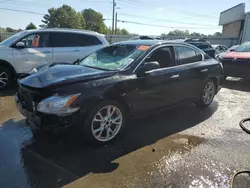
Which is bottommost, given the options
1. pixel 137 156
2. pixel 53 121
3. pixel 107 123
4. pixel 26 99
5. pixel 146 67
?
pixel 137 156

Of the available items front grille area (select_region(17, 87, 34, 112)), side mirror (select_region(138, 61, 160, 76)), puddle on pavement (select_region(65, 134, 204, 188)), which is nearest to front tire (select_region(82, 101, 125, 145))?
puddle on pavement (select_region(65, 134, 204, 188))

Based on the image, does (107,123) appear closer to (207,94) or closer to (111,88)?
(111,88)

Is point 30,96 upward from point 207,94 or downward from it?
upward

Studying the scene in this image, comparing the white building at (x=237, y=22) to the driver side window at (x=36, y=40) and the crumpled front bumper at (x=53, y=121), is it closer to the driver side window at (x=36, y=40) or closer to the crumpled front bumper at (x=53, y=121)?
the driver side window at (x=36, y=40)

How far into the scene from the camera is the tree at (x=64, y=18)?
69.7m

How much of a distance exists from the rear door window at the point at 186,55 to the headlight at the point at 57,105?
2.44 m

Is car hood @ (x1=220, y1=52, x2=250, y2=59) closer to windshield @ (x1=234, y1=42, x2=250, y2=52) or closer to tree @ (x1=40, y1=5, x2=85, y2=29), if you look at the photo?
windshield @ (x1=234, y1=42, x2=250, y2=52)

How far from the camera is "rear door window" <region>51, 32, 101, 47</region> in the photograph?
7.16 m

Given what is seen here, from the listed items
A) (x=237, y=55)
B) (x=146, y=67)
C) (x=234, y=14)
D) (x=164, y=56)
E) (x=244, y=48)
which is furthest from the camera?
(x=234, y=14)

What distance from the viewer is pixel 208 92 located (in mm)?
5262

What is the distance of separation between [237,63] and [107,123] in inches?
255

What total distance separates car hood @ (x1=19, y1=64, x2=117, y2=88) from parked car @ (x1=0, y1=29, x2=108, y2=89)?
11.3 ft

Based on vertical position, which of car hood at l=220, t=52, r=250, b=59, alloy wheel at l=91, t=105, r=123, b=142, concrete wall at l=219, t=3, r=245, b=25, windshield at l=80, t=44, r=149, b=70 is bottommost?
alloy wheel at l=91, t=105, r=123, b=142

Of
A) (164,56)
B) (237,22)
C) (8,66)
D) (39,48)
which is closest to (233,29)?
(237,22)
